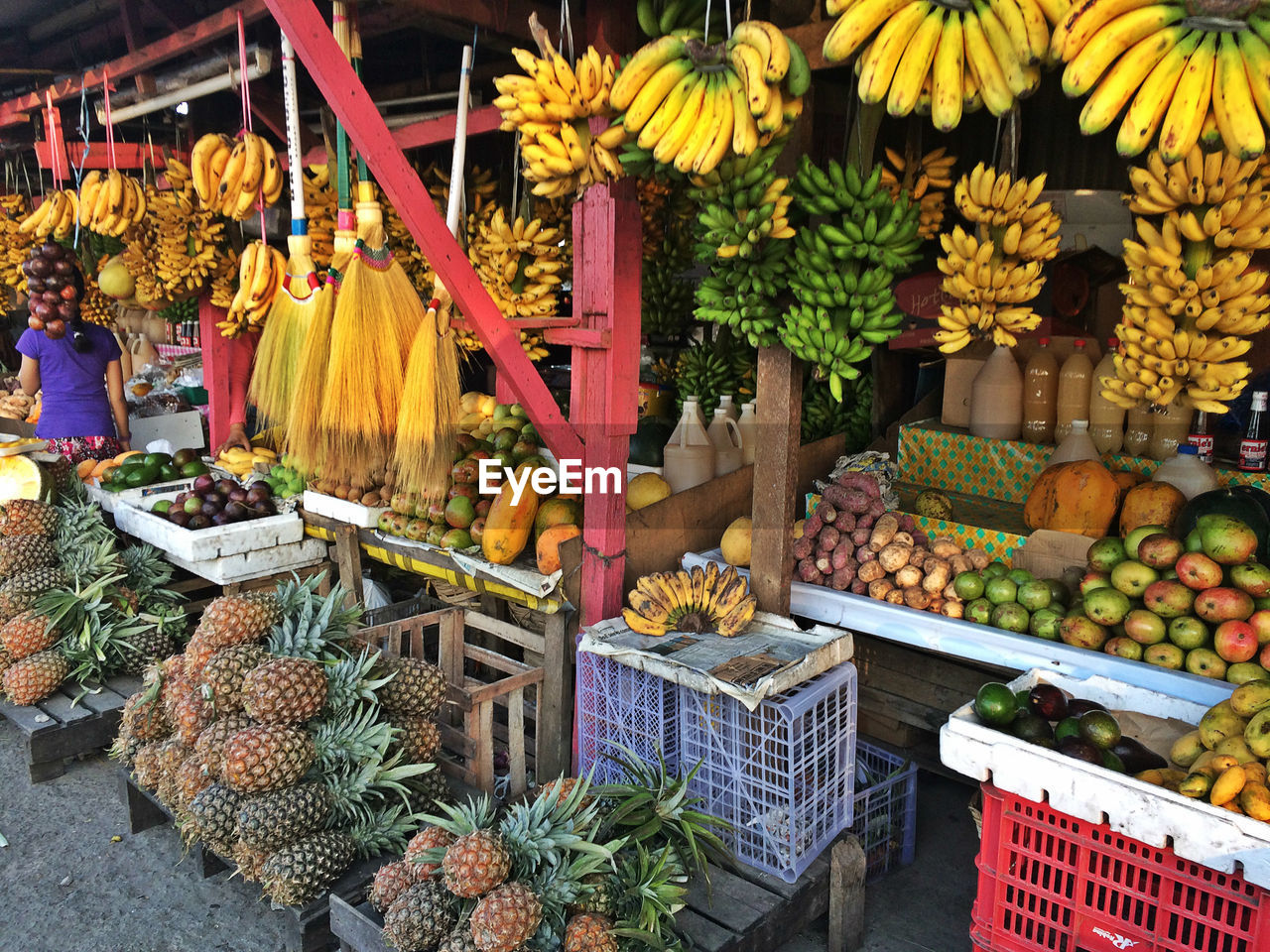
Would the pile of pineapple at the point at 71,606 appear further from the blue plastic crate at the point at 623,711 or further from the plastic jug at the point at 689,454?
the plastic jug at the point at 689,454

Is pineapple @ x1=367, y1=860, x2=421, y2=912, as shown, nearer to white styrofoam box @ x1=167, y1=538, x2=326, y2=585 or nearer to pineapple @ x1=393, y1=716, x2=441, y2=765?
pineapple @ x1=393, y1=716, x2=441, y2=765

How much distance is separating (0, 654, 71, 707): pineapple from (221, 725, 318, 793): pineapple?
1.73 meters

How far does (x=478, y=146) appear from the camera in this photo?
17.1 feet

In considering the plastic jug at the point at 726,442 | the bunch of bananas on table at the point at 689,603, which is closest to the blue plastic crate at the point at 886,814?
the bunch of bananas on table at the point at 689,603

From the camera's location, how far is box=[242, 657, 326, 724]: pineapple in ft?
7.95

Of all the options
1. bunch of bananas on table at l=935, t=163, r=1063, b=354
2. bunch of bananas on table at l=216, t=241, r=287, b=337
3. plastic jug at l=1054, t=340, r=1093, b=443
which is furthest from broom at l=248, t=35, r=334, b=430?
plastic jug at l=1054, t=340, r=1093, b=443

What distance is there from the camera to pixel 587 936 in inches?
77.0

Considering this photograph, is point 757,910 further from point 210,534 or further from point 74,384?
point 74,384

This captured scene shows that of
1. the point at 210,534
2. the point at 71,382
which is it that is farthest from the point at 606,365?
the point at 71,382

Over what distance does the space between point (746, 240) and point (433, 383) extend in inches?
47.2

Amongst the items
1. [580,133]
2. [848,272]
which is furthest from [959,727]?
[580,133]

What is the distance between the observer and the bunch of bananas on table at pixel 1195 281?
216cm

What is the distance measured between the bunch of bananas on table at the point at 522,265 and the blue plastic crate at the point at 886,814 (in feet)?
6.99

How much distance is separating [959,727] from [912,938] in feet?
3.16
